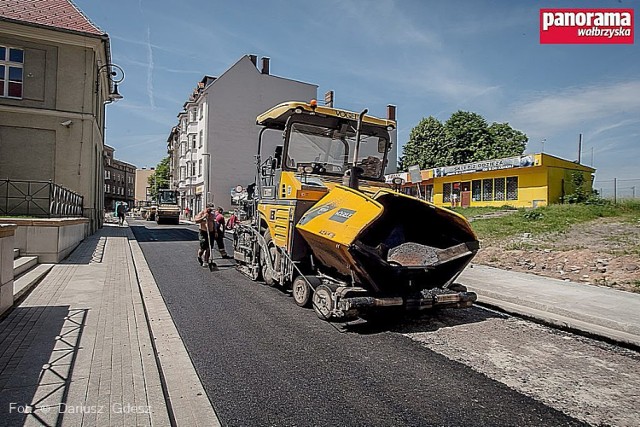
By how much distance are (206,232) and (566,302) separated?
8.02m

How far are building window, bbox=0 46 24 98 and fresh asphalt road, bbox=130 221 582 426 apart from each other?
49.1ft

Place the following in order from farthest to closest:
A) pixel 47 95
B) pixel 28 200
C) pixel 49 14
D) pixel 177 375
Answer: pixel 49 14
pixel 47 95
pixel 28 200
pixel 177 375

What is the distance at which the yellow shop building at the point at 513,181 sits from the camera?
26.3 metres

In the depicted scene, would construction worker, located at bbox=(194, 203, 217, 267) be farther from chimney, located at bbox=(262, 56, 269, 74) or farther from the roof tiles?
chimney, located at bbox=(262, 56, 269, 74)

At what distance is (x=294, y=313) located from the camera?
21.5ft

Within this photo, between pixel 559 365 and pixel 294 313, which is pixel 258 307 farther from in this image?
pixel 559 365

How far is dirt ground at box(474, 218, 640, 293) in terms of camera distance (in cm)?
965

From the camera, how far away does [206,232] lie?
11.1 m

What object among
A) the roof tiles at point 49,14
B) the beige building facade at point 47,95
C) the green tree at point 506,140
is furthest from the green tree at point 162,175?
the beige building facade at point 47,95

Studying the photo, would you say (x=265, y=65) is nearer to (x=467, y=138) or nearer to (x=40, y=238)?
(x=467, y=138)

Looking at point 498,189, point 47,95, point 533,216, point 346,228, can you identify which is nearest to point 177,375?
point 346,228

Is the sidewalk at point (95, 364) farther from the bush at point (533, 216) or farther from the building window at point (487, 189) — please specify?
the building window at point (487, 189)

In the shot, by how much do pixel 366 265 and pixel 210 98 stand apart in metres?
40.6

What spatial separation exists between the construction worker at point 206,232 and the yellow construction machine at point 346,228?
10.1 ft
